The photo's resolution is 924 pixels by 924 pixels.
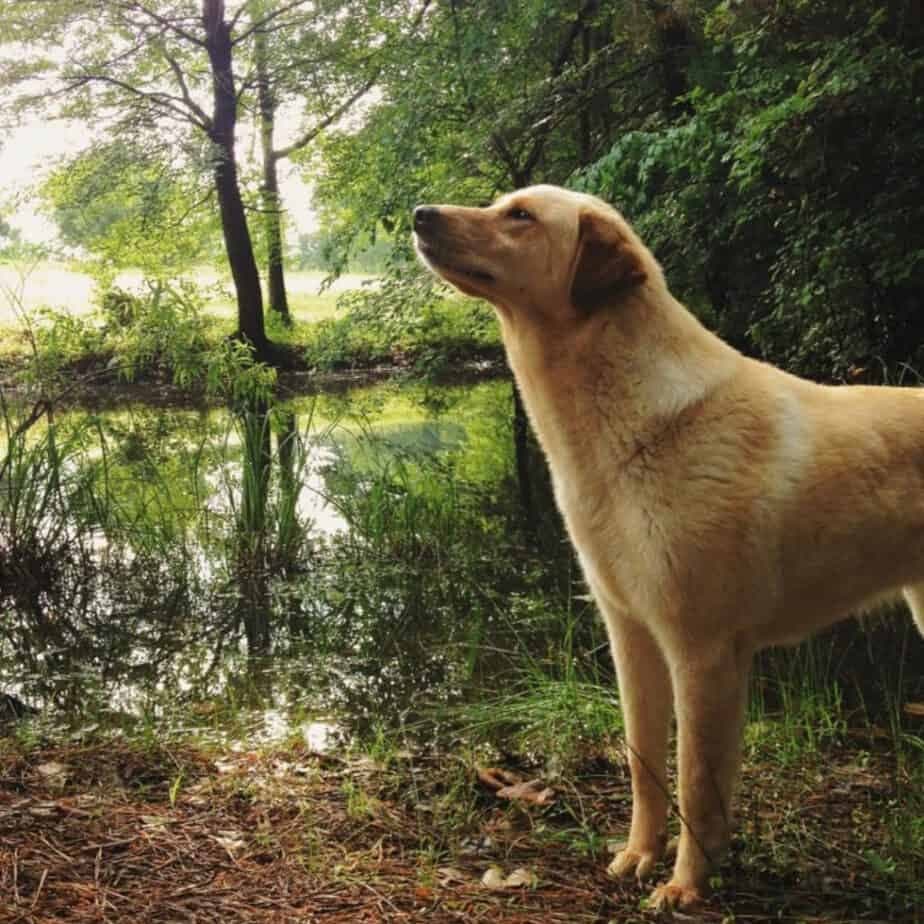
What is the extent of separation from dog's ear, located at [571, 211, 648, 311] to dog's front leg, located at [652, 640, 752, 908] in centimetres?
84

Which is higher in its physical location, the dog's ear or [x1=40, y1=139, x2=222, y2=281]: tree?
[x1=40, y1=139, x2=222, y2=281]: tree

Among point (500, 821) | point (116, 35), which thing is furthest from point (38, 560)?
point (116, 35)

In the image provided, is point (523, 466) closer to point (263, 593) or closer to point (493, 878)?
point (263, 593)

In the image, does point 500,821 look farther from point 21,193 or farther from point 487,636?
point 21,193

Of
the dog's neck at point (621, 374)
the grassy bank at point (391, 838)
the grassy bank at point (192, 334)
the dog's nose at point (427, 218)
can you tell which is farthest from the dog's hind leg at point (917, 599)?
the grassy bank at point (192, 334)

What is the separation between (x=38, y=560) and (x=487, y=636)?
97.5 inches

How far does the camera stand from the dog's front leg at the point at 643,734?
239 centimetres

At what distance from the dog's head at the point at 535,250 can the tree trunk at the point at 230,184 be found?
1418cm

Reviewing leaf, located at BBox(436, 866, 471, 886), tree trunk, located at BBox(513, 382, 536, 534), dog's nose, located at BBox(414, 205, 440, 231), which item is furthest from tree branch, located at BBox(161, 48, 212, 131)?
leaf, located at BBox(436, 866, 471, 886)

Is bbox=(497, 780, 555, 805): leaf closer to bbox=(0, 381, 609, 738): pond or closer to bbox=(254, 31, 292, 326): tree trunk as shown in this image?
bbox=(0, 381, 609, 738): pond

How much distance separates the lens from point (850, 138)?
6.09 m

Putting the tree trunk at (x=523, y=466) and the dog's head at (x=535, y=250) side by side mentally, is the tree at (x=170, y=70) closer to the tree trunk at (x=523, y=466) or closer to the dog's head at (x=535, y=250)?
the tree trunk at (x=523, y=466)

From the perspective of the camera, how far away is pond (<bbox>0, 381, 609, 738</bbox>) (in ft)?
12.7

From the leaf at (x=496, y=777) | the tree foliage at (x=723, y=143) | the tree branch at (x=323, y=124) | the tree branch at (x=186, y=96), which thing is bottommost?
the leaf at (x=496, y=777)
